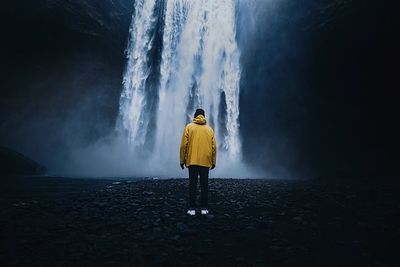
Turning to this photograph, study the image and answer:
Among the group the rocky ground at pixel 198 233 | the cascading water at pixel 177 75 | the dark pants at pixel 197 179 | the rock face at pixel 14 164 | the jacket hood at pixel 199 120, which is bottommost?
the rocky ground at pixel 198 233

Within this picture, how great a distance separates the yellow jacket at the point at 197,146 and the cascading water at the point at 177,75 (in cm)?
1602

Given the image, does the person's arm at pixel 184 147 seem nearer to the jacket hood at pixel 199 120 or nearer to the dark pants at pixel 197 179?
the dark pants at pixel 197 179

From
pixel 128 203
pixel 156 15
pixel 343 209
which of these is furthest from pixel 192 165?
pixel 156 15

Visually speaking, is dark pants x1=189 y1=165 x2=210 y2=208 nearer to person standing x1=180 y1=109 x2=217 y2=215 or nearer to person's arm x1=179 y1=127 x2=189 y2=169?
person standing x1=180 y1=109 x2=217 y2=215

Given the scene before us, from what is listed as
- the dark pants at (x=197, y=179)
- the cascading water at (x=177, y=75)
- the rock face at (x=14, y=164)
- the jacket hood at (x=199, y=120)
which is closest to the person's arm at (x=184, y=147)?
the dark pants at (x=197, y=179)

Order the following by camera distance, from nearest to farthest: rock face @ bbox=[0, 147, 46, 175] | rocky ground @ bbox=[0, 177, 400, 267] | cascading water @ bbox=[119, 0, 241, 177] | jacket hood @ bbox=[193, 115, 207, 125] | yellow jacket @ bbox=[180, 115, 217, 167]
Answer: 1. rocky ground @ bbox=[0, 177, 400, 267]
2. yellow jacket @ bbox=[180, 115, 217, 167]
3. jacket hood @ bbox=[193, 115, 207, 125]
4. rock face @ bbox=[0, 147, 46, 175]
5. cascading water @ bbox=[119, 0, 241, 177]

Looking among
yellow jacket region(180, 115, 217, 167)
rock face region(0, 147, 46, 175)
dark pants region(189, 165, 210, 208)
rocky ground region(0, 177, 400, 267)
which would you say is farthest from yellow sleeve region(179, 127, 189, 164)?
rock face region(0, 147, 46, 175)

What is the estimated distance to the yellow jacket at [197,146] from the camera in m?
6.12

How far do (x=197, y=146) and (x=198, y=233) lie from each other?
1889 mm

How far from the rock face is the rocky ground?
36.1ft

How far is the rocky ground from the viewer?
3.75 metres

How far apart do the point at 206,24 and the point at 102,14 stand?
833cm

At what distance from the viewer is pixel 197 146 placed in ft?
20.1

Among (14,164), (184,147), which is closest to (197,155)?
(184,147)
